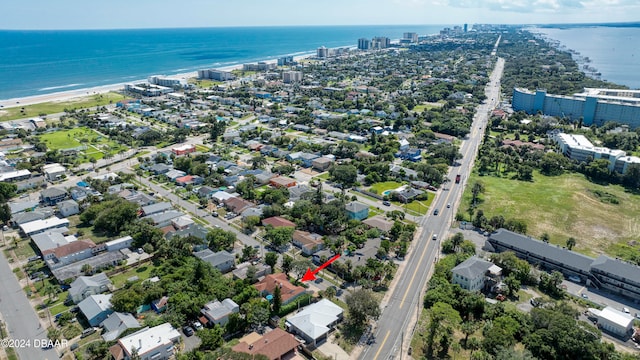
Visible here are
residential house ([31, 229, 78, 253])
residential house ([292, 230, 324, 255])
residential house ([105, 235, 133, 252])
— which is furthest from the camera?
residential house ([105, 235, 133, 252])

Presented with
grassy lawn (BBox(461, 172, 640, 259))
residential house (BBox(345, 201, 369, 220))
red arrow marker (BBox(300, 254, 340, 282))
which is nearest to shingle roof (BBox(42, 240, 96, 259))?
red arrow marker (BBox(300, 254, 340, 282))

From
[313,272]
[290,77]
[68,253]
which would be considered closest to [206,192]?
[68,253]

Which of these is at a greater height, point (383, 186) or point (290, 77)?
point (290, 77)

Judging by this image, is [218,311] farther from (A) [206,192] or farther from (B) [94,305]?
(A) [206,192]

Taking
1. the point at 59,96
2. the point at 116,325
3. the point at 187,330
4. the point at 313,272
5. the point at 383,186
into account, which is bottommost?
the point at 383,186

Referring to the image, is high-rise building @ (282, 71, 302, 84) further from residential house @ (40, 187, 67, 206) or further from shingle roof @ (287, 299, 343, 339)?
shingle roof @ (287, 299, 343, 339)

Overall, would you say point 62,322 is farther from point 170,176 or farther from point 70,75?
point 70,75
